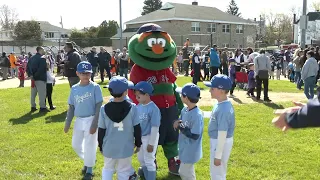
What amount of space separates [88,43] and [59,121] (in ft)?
113

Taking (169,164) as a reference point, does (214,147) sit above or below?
above

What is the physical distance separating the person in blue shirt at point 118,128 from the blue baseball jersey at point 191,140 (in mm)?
583

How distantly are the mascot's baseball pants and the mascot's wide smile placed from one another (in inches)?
28.0

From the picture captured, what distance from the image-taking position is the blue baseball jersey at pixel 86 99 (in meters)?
5.46

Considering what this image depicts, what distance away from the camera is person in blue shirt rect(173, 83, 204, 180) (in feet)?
15.0

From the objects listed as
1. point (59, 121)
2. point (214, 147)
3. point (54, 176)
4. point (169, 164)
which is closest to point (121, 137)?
point (214, 147)

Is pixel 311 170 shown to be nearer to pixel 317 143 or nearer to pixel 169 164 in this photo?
pixel 317 143

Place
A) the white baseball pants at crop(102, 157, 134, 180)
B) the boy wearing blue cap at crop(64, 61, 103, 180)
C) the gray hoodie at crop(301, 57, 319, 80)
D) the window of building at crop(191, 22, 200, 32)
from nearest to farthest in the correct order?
the white baseball pants at crop(102, 157, 134, 180) → the boy wearing blue cap at crop(64, 61, 103, 180) → the gray hoodie at crop(301, 57, 319, 80) → the window of building at crop(191, 22, 200, 32)

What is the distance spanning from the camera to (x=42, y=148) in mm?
7445

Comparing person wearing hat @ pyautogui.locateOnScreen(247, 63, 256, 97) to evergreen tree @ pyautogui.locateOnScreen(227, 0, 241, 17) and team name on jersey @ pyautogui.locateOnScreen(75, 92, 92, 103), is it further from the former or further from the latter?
evergreen tree @ pyautogui.locateOnScreen(227, 0, 241, 17)

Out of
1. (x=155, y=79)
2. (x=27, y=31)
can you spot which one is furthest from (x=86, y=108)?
(x=27, y=31)

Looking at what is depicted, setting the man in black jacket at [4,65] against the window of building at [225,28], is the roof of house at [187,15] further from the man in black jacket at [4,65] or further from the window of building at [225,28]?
the man in black jacket at [4,65]

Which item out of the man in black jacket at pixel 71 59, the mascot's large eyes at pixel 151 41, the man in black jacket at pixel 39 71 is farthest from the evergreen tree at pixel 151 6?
the mascot's large eyes at pixel 151 41

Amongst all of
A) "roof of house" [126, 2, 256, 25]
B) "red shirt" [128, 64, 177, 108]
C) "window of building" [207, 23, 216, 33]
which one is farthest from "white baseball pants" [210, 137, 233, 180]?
"window of building" [207, 23, 216, 33]
